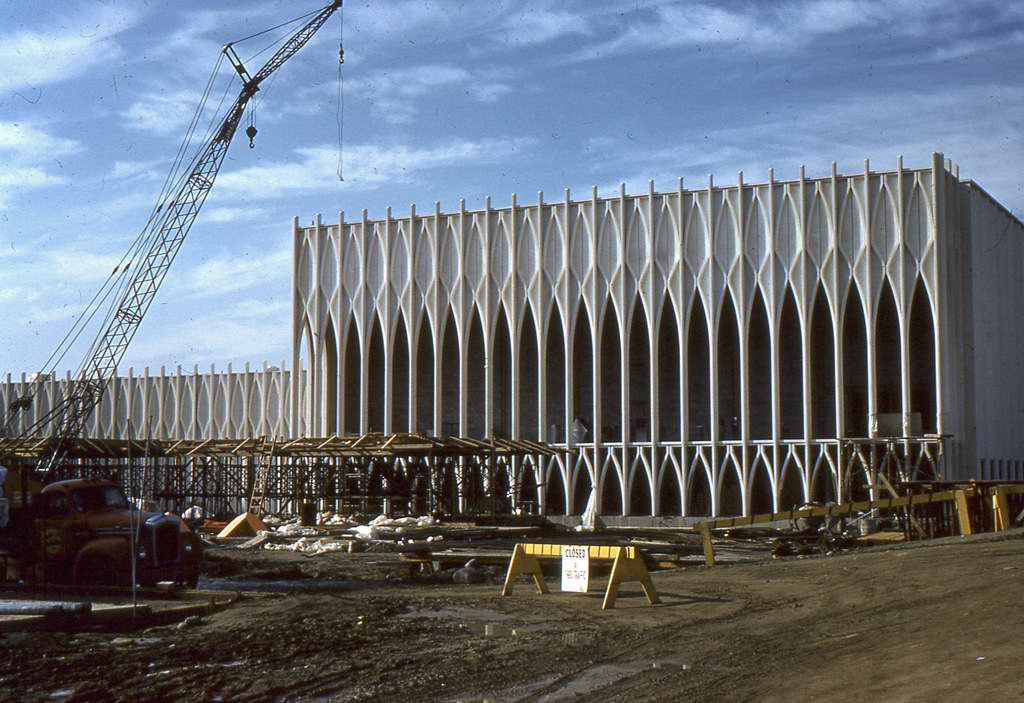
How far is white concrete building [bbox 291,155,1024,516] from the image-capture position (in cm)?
4459

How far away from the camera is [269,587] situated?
870 inches

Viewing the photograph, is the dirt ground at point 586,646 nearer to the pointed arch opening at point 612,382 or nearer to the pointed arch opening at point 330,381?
the pointed arch opening at point 612,382

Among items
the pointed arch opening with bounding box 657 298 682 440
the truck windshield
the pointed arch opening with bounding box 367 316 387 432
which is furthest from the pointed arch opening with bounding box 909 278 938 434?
the truck windshield

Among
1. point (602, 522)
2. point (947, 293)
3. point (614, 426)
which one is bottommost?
point (602, 522)

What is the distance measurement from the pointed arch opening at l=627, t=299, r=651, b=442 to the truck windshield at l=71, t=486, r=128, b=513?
32561 millimetres

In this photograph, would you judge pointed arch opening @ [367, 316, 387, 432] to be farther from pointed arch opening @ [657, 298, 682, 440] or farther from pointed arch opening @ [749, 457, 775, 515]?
pointed arch opening @ [749, 457, 775, 515]

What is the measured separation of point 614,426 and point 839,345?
481 inches

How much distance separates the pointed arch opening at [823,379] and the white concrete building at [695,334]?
0.13 metres

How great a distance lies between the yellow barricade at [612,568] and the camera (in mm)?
17281

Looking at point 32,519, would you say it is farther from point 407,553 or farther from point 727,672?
point 727,672

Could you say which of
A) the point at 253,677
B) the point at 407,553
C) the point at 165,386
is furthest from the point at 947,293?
the point at 165,386

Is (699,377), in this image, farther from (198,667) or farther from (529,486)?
(198,667)

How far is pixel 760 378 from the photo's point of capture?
52.2 meters

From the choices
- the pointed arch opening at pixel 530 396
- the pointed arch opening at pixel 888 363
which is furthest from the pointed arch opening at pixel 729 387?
the pointed arch opening at pixel 530 396
